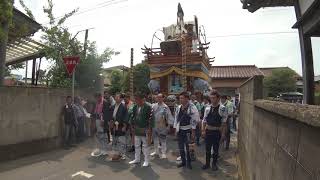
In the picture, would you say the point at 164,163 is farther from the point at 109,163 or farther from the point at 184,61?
→ the point at 184,61

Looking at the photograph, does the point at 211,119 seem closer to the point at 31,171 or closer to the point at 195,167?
the point at 195,167

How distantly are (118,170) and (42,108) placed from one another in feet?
12.9

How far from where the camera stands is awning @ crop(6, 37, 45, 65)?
15945 millimetres

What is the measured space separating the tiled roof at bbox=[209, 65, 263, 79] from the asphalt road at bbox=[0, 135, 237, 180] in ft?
91.9

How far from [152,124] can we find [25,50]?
8735mm

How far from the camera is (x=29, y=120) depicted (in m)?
11.5

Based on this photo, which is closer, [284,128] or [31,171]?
[284,128]

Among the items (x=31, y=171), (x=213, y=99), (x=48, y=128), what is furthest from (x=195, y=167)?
(x=48, y=128)

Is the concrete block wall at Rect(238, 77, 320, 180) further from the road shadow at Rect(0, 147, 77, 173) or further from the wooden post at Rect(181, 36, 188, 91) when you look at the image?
the wooden post at Rect(181, 36, 188, 91)

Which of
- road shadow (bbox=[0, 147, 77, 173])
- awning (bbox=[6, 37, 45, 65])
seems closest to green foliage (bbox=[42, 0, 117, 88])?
awning (bbox=[6, 37, 45, 65])

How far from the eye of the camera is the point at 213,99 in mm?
9477

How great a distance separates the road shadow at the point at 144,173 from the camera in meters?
8.96

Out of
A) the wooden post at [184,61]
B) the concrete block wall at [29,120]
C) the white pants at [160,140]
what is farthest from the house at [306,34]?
the wooden post at [184,61]

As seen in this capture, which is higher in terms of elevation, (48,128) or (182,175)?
(48,128)
